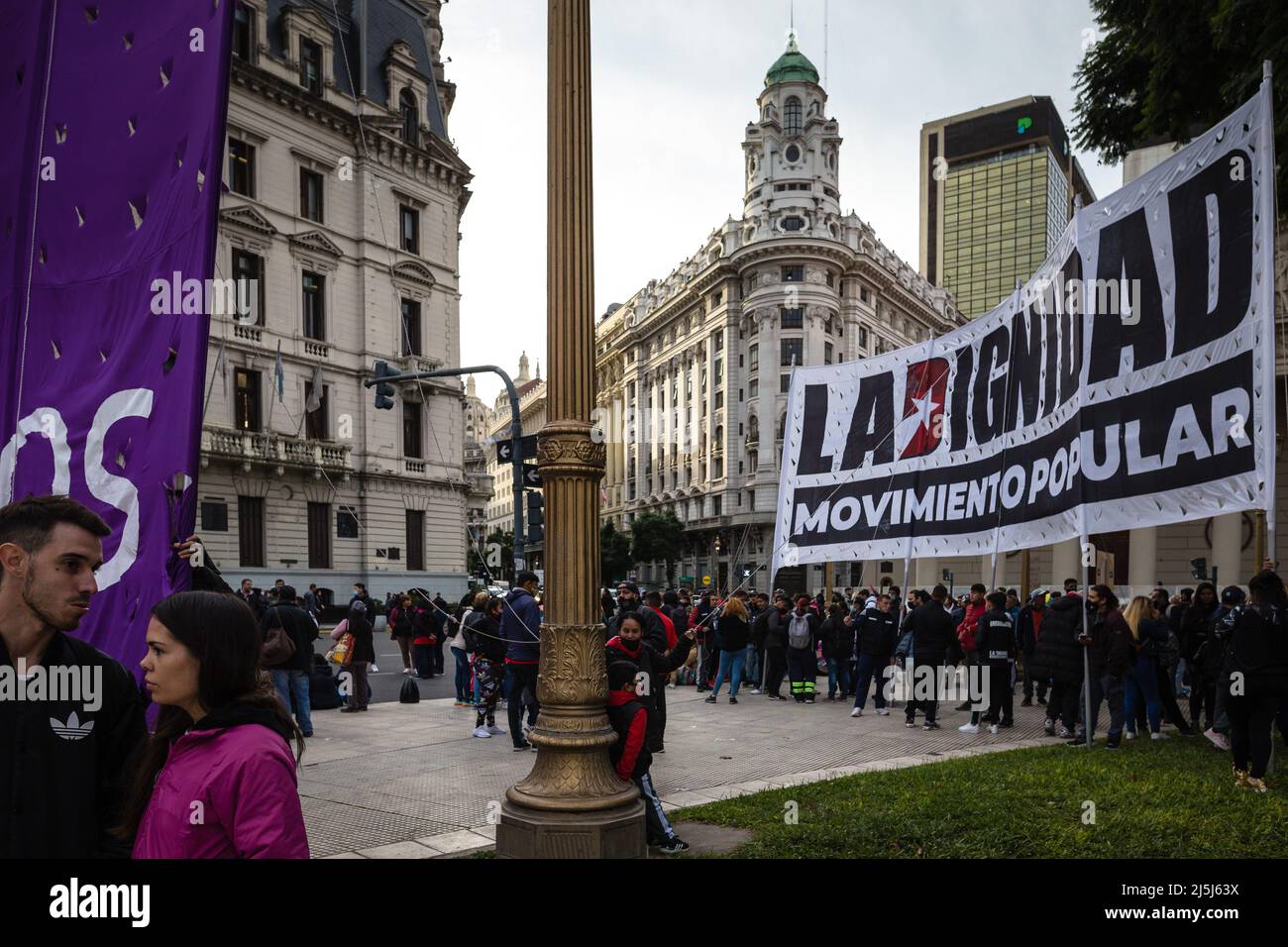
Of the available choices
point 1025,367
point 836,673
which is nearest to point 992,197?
point 836,673

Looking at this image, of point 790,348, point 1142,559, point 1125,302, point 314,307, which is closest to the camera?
point 1125,302

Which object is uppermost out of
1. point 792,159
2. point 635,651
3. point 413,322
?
point 792,159

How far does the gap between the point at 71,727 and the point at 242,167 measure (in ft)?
107

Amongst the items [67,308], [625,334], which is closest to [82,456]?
[67,308]

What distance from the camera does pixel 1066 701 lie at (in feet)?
37.1

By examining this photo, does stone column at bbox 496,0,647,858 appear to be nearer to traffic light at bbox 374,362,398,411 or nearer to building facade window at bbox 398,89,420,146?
traffic light at bbox 374,362,398,411

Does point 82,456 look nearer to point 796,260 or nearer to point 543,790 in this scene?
point 543,790

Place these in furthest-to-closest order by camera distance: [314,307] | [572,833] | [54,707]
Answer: [314,307]
[572,833]
[54,707]

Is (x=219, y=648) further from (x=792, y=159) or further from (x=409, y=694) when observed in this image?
(x=792, y=159)

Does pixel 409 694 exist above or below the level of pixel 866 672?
below

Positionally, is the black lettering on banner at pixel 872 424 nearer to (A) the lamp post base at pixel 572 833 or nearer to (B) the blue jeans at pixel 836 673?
(B) the blue jeans at pixel 836 673

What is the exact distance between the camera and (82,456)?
3.81 metres

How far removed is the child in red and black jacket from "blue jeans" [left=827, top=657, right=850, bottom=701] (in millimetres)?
9869

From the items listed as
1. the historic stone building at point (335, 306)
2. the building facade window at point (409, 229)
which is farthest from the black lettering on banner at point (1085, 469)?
the building facade window at point (409, 229)
